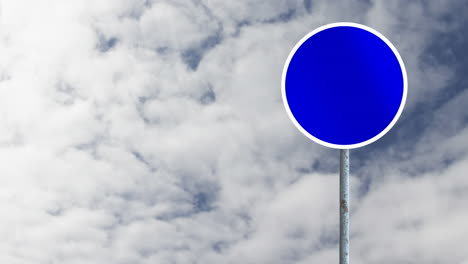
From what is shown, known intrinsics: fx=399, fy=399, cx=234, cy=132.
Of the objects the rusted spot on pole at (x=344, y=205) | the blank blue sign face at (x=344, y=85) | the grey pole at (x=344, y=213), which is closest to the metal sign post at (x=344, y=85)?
the blank blue sign face at (x=344, y=85)

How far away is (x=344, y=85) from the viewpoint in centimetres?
278

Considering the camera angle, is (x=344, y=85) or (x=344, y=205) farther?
(x=344, y=85)

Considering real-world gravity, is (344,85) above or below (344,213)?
above

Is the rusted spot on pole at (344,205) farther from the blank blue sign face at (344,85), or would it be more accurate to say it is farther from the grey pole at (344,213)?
the blank blue sign face at (344,85)

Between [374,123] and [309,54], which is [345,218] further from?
[309,54]

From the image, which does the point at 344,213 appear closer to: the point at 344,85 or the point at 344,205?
the point at 344,205

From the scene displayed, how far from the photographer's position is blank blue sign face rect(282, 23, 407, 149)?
2721 millimetres

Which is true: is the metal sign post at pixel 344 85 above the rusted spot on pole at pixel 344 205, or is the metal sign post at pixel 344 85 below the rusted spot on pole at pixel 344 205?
above

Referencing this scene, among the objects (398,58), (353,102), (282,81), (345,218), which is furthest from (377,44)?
(345,218)

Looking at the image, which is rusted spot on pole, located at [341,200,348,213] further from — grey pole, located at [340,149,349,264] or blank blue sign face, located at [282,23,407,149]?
blank blue sign face, located at [282,23,407,149]

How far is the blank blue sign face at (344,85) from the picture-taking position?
2721 millimetres

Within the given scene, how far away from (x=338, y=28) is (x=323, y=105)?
56 centimetres

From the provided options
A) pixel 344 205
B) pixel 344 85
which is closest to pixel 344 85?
pixel 344 85

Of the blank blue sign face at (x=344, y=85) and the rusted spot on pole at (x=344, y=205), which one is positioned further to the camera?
the blank blue sign face at (x=344, y=85)
